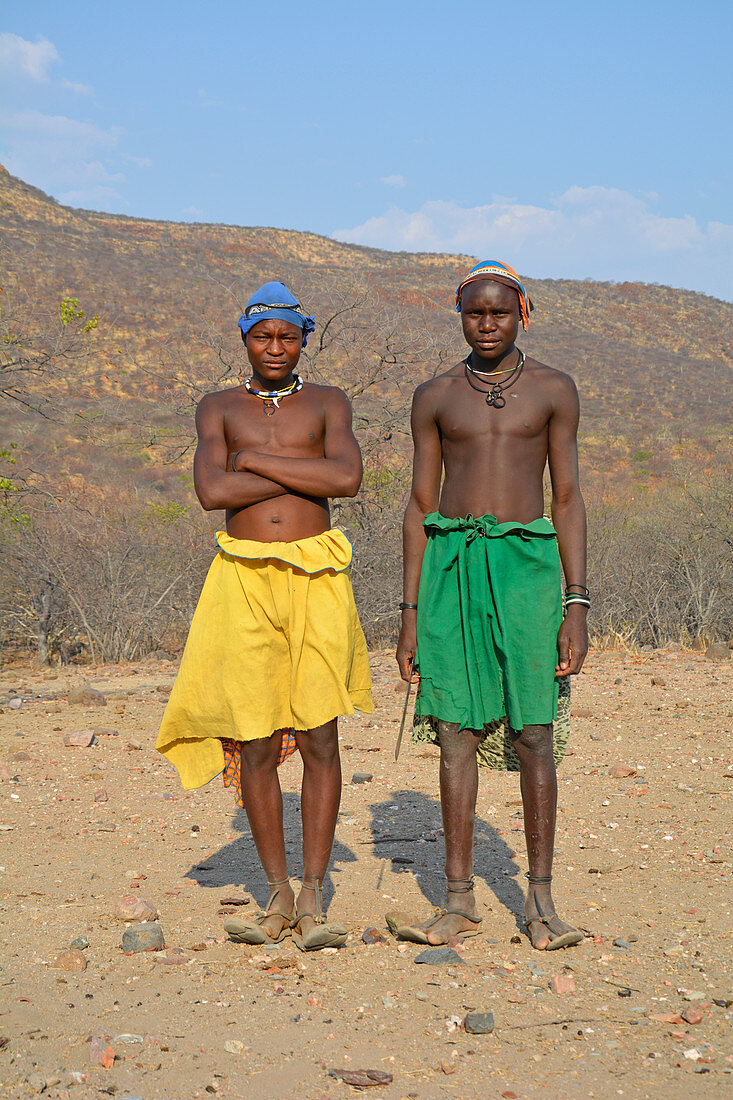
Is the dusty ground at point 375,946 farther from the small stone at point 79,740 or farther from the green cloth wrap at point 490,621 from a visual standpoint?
the green cloth wrap at point 490,621

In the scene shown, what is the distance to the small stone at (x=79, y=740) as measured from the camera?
6406mm

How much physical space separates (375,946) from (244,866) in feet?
3.89

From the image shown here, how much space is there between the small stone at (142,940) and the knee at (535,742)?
1364mm

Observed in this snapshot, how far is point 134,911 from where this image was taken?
354cm

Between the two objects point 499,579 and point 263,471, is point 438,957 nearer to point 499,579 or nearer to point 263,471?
point 499,579

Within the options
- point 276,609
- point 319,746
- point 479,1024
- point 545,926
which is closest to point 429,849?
point 545,926

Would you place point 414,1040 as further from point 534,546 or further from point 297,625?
point 534,546

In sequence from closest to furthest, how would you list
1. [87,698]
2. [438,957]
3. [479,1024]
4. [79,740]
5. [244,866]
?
[479,1024], [438,957], [244,866], [79,740], [87,698]

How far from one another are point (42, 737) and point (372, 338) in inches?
219

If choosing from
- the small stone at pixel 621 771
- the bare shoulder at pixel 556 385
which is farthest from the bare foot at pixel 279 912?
the small stone at pixel 621 771

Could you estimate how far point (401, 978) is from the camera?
2955 millimetres

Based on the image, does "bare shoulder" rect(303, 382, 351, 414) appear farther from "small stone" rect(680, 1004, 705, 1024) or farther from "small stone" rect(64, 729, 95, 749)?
"small stone" rect(64, 729, 95, 749)

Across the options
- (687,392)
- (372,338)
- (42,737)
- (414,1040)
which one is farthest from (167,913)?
(687,392)

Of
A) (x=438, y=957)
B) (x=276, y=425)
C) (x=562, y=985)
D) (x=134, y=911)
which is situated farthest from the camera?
(x=134, y=911)
